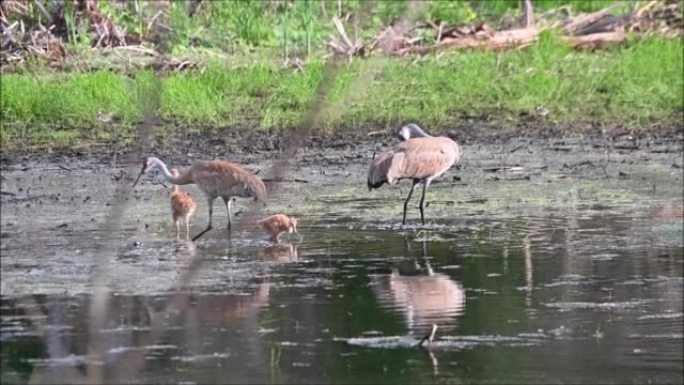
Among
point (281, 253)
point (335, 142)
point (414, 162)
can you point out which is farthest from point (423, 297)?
point (335, 142)

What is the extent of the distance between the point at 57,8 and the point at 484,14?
15.5 feet

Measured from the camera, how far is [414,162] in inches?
415

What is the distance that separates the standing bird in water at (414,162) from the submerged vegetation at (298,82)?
209cm

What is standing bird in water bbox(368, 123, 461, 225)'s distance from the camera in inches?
410

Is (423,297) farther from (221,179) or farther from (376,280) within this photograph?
(221,179)

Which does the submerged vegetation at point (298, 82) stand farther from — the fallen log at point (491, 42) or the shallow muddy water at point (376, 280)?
the shallow muddy water at point (376, 280)

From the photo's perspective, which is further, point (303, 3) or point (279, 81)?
point (303, 3)

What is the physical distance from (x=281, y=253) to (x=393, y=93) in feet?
17.3

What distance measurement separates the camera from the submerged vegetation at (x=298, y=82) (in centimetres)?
1344

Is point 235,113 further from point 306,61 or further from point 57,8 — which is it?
point 57,8

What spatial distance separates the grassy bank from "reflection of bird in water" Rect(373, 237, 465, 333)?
4793mm

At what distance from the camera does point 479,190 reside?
38.5ft

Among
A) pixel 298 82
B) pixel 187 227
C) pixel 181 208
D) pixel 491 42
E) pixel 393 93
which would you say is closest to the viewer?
pixel 181 208

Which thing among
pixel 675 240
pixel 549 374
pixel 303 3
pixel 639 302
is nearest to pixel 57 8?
pixel 303 3
